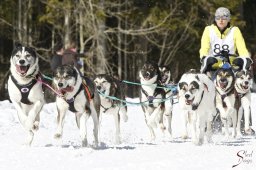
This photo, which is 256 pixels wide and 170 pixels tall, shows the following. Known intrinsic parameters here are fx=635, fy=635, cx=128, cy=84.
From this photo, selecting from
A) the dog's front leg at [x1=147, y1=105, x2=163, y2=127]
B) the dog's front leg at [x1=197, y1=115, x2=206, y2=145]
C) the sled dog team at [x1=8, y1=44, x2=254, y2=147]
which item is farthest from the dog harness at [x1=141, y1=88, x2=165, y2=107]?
the dog's front leg at [x1=197, y1=115, x2=206, y2=145]

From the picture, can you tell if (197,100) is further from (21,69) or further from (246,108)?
(246,108)

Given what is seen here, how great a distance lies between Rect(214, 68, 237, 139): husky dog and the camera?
8.71m

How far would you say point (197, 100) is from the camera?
7492 mm

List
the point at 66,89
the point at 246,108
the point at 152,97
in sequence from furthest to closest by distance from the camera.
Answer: the point at 246,108 < the point at 152,97 < the point at 66,89

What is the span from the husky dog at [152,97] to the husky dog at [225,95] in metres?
0.88

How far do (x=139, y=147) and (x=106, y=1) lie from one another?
591 inches

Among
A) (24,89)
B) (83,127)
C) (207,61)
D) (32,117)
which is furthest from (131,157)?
(207,61)

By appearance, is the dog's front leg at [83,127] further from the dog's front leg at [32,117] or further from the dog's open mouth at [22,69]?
the dog's open mouth at [22,69]

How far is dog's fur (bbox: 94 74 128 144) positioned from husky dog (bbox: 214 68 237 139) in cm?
149

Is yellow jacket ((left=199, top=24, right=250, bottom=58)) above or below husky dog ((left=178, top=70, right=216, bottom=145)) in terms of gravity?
above

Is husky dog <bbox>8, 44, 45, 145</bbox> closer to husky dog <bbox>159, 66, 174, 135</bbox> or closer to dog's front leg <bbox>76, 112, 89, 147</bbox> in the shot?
dog's front leg <bbox>76, 112, 89, 147</bbox>

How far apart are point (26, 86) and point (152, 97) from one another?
2375mm

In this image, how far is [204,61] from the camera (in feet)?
27.6

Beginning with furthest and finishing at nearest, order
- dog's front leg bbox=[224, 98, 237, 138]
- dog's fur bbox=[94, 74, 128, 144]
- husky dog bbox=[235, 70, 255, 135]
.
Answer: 1. husky dog bbox=[235, 70, 255, 135]
2. dog's fur bbox=[94, 74, 128, 144]
3. dog's front leg bbox=[224, 98, 237, 138]
